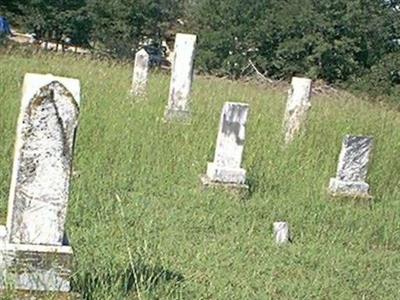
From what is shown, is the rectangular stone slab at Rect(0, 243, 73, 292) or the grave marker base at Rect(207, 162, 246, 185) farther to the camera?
the grave marker base at Rect(207, 162, 246, 185)

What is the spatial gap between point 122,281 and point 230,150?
145 inches

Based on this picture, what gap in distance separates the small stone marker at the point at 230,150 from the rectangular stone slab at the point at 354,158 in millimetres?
1115

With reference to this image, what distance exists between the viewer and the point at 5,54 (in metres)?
13.6

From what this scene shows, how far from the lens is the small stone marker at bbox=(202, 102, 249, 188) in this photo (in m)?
7.00

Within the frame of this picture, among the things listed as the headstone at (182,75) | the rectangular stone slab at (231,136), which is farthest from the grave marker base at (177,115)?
the rectangular stone slab at (231,136)

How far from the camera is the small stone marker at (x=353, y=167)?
24.3ft

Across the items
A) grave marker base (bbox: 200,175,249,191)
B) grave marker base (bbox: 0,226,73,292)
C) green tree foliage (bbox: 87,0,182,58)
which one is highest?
green tree foliage (bbox: 87,0,182,58)

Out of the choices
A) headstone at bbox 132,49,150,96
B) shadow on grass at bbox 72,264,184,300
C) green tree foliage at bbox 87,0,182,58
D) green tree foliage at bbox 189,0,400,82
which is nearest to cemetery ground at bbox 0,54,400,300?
shadow on grass at bbox 72,264,184,300

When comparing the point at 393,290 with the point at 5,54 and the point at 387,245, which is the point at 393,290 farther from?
the point at 5,54

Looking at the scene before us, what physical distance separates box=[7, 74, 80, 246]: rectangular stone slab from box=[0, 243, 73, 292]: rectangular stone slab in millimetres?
46

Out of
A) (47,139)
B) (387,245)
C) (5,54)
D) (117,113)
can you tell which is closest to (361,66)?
(5,54)

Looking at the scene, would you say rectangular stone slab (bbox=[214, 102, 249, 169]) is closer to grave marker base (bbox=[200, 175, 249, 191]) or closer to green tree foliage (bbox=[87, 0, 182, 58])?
grave marker base (bbox=[200, 175, 249, 191])

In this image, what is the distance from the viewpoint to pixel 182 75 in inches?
415

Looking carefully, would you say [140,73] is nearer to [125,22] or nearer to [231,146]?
[231,146]
